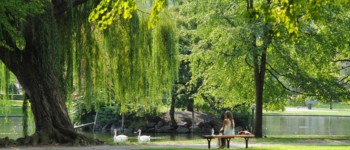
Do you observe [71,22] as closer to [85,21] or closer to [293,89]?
[85,21]

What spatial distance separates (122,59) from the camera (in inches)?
845

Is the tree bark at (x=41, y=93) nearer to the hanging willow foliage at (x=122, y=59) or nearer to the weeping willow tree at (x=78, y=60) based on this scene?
the weeping willow tree at (x=78, y=60)

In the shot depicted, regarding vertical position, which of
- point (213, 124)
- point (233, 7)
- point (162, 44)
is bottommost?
point (213, 124)

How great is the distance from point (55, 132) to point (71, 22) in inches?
149

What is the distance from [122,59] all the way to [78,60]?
5.58 feet

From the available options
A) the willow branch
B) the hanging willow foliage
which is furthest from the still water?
the willow branch

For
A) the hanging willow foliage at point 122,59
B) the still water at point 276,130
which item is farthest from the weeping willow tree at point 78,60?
the still water at point 276,130

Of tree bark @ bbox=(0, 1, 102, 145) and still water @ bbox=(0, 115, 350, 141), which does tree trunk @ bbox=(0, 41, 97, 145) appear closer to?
tree bark @ bbox=(0, 1, 102, 145)

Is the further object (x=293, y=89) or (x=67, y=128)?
(x=293, y=89)

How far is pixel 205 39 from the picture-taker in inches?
1224

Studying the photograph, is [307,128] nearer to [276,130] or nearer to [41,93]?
[276,130]

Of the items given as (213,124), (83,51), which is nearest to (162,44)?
(83,51)

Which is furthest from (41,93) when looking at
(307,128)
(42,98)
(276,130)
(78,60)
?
(307,128)

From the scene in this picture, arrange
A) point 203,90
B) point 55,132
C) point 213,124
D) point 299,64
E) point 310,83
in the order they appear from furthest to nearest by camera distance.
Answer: point 213,124, point 203,90, point 299,64, point 310,83, point 55,132
